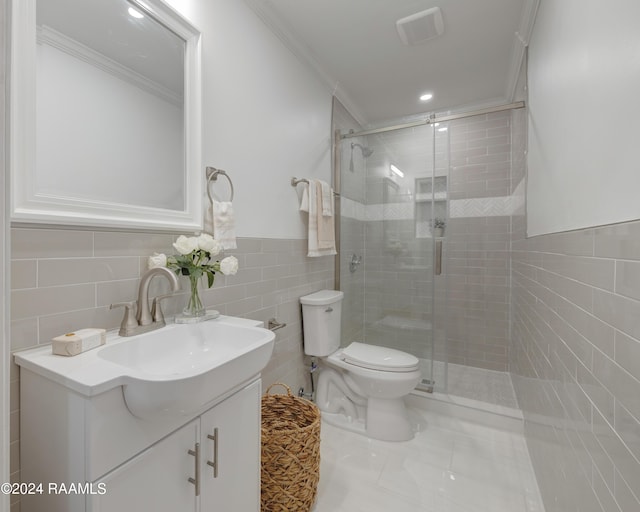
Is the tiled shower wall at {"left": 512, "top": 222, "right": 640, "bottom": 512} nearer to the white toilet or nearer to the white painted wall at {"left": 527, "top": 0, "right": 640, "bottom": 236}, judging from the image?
the white painted wall at {"left": 527, "top": 0, "right": 640, "bottom": 236}

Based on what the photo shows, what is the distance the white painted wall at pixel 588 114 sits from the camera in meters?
0.65

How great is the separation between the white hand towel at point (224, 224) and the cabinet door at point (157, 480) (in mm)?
758

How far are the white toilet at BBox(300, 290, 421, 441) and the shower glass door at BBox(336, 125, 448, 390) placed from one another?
1.37ft

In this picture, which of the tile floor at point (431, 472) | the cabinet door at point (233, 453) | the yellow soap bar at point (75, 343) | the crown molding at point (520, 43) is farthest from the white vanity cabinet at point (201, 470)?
the crown molding at point (520, 43)

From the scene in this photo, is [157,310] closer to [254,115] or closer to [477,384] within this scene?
[254,115]

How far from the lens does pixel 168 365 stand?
103cm

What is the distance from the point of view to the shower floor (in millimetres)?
2217

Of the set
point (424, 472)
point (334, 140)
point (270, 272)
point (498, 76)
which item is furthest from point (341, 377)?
point (498, 76)

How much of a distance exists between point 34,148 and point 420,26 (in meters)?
2.05

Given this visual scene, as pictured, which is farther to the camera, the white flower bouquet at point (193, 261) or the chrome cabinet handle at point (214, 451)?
the white flower bouquet at point (193, 261)

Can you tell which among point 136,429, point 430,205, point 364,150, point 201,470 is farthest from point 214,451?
Answer: point 364,150

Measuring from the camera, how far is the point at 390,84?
8.20 feet

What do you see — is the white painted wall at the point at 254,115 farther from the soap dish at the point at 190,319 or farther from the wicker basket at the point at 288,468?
the wicker basket at the point at 288,468

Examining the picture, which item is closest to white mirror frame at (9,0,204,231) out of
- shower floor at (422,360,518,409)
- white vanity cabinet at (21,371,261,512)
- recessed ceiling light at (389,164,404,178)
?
white vanity cabinet at (21,371,261,512)
